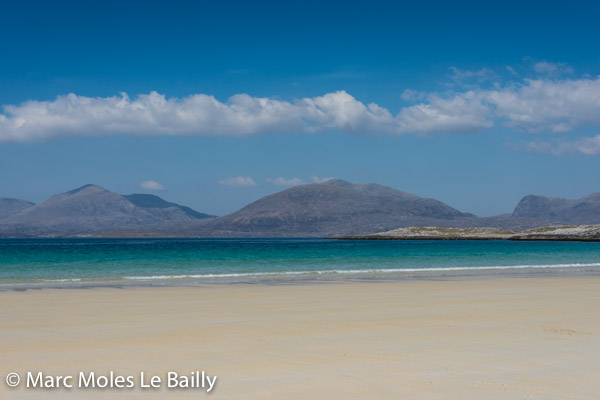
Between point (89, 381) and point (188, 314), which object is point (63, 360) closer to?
point (89, 381)

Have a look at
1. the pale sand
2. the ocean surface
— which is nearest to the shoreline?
the ocean surface

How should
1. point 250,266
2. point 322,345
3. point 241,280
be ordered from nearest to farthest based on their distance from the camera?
point 322,345, point 241,280, point 250,266

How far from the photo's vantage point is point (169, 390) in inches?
298

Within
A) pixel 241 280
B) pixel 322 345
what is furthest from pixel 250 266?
pixel 322 345

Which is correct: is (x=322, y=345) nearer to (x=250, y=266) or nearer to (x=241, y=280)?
(x=241, y=280)

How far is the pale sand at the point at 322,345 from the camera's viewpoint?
7652 millimetres

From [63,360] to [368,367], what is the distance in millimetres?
4518

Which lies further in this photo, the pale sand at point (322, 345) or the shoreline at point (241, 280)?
the shoreline at point (241, 280)

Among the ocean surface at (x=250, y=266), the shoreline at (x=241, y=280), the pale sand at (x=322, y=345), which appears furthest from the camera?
the ocean surface at (x=250, y=266)

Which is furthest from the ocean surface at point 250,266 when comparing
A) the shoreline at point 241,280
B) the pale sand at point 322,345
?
the pale sand at point 322,345

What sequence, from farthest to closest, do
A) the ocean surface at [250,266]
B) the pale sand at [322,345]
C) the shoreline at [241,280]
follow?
the ocean surface at [250,266] < the shoreline at [241,280] < the pale sand at [322,345]

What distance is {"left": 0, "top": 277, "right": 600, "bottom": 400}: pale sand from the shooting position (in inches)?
301

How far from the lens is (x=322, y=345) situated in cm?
1053

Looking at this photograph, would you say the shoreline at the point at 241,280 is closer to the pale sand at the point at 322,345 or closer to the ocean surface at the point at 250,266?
the ocean surface at the point at 250,266
